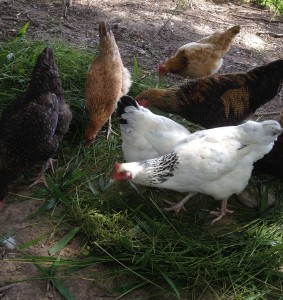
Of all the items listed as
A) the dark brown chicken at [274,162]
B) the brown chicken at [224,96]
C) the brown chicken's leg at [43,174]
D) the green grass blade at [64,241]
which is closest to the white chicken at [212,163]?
the dark brown chicken at [274,162]

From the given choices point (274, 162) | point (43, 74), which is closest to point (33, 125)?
point (43, 74)

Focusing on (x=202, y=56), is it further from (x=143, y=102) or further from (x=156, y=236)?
(x=156, y=236)

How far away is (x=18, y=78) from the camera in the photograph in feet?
11.8

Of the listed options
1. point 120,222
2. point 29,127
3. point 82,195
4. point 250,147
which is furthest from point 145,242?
point 29,127

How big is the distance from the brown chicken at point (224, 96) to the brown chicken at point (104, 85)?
31 cm

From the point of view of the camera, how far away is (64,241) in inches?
103

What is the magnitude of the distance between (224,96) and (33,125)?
170cm

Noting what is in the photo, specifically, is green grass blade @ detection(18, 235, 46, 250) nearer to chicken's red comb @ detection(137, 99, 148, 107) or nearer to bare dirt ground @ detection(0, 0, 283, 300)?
chicken's red comb @ detection(137, 99, 148, 107)

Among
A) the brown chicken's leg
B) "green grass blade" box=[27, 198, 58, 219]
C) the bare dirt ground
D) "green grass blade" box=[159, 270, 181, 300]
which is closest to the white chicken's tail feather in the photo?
the bare dirt ground

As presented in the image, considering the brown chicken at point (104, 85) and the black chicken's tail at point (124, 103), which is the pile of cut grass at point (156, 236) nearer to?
the brown chicken at point (104, 85)

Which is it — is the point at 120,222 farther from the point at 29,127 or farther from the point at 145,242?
the point at 29,127

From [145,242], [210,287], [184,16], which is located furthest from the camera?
[184,16]

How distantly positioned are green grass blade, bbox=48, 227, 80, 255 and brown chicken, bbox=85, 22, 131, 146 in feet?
2.98

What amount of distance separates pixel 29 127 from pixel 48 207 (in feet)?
2.05
